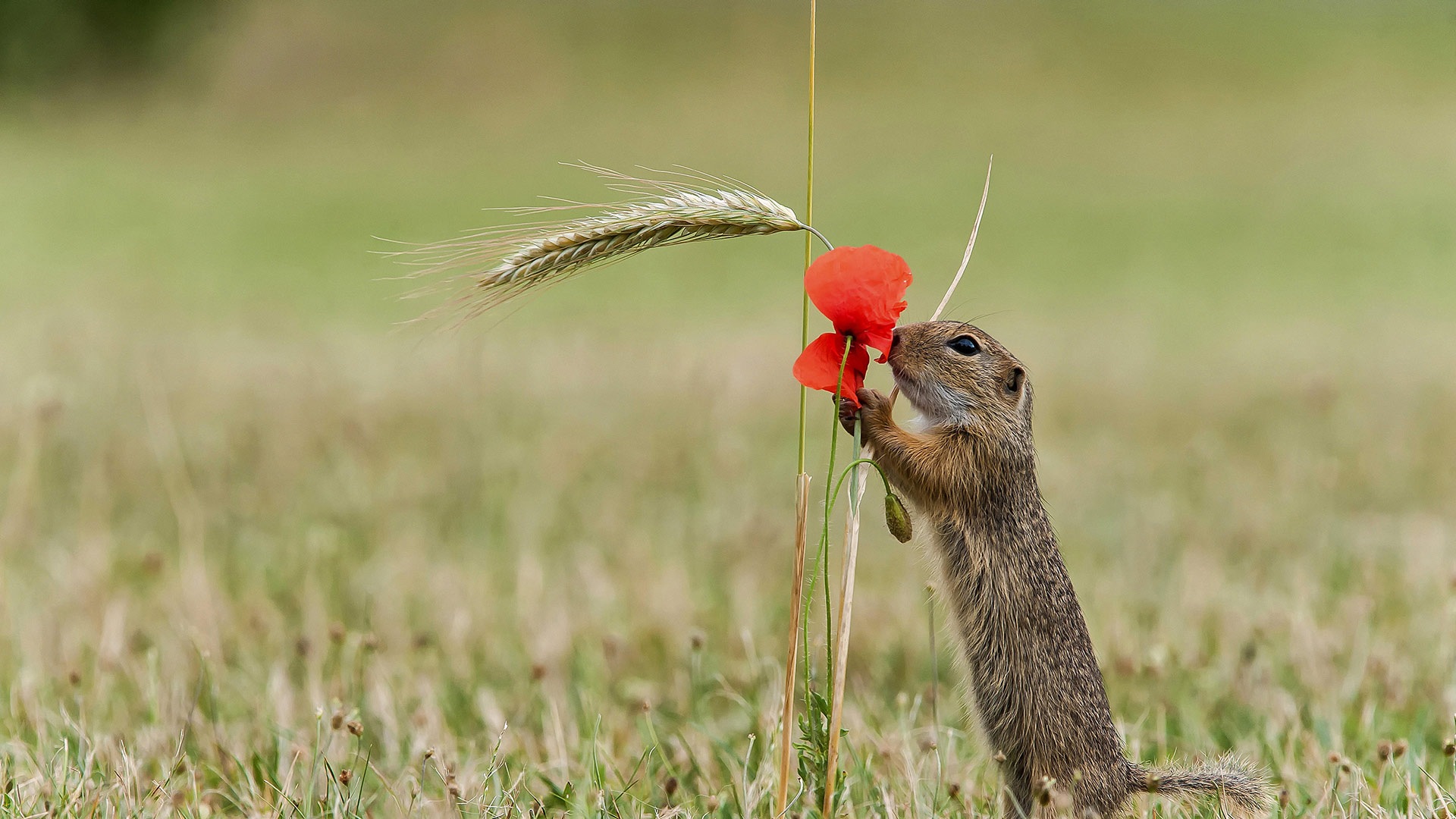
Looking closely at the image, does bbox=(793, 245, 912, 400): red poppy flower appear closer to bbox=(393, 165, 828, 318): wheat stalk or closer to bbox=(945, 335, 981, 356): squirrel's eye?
bbox=(393, 165, 828, 318): wheat stalk

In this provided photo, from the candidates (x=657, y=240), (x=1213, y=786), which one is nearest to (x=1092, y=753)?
(x=1213, y=786)

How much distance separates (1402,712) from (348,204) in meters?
20.7

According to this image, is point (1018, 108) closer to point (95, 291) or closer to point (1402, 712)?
point (95, 291)

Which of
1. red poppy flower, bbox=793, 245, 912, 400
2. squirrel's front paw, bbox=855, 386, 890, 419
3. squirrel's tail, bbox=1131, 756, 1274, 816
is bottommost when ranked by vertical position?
squirrel's tail, bbox=1131, 756, 1274, 816

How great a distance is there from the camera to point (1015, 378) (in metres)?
3.24

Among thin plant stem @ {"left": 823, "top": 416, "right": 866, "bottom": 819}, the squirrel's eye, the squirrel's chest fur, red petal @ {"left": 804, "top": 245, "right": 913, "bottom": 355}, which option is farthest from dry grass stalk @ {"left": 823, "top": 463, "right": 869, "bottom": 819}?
the squirrel's eye

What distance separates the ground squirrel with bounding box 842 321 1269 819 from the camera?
9.94ft

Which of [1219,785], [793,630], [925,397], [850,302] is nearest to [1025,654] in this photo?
[1219,785]

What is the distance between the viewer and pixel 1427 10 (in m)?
22.8

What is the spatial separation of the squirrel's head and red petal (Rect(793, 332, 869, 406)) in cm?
42

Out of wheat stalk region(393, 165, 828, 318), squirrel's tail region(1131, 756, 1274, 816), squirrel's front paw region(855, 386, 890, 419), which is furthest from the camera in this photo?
squirrel's tail region(1131, 756, 1274, 816)

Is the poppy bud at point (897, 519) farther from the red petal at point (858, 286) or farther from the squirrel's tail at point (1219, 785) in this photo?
the squirrel's tail at point (1219, 785)

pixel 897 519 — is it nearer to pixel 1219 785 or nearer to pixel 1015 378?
pixel 1015 378

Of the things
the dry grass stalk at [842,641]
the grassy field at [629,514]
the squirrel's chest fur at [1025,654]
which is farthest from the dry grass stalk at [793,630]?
the squirrel's chest fur at [1025,654]
